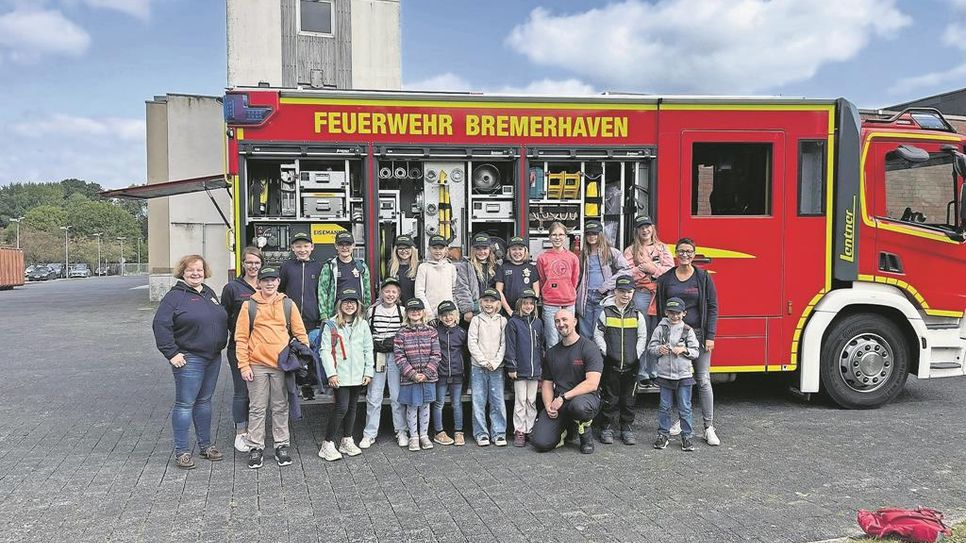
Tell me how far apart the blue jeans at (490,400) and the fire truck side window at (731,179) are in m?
2.69

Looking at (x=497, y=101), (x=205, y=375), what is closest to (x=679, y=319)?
(x=497, y=101)

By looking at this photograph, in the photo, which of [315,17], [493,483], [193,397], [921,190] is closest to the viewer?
[493,483]

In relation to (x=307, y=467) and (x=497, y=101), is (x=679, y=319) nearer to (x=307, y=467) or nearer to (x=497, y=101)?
(x=497, y=101)

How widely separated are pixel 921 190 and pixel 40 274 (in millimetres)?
64452

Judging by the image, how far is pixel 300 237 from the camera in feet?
20.2

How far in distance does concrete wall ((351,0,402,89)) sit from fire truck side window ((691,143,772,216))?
18730 mm

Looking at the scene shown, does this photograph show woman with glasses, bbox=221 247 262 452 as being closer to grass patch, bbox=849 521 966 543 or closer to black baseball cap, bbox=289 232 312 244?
black baseball cap, bbox=289 232 312 244

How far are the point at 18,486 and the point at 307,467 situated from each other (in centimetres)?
213

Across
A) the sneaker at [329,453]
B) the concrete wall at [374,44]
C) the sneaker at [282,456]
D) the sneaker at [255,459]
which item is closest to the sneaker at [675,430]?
the sneaker at [329,453]

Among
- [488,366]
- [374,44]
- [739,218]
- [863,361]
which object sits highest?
[374,44]

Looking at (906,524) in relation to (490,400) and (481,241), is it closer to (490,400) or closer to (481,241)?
(490,400)

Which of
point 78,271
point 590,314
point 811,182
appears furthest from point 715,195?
point 78,271

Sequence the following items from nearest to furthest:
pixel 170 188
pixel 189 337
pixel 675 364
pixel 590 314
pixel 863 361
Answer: pixel 189 337
pixel 675 364
pixel 590 314
pixel 863 361
pixel 170 188

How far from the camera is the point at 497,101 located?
6621 mm
